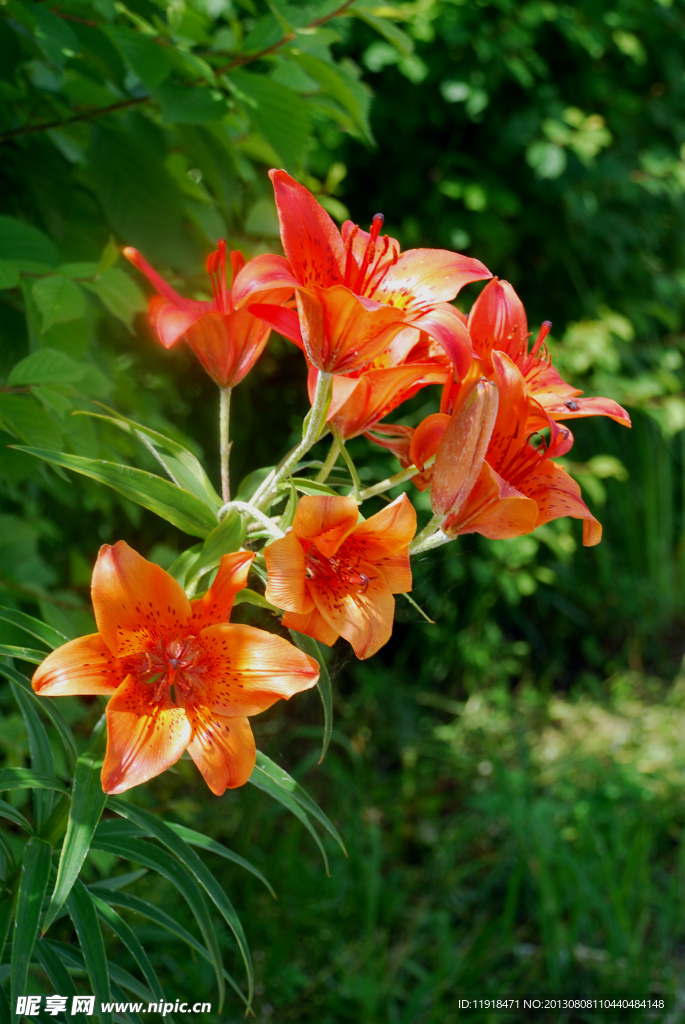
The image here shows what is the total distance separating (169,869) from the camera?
0.71 meters

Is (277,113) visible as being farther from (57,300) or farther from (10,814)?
(10,814)

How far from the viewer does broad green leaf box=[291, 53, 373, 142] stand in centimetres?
96

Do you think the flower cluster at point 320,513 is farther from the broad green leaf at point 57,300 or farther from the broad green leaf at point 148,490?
the broad green leaf at point 57,300

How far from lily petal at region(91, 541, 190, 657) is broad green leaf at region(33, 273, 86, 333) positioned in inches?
14.7

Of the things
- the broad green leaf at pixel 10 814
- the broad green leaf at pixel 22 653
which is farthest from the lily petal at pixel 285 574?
the broad green leaf at pixel 10 814

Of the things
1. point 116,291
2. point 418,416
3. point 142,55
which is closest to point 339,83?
point 142,55

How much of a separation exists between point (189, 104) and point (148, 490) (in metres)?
0.55

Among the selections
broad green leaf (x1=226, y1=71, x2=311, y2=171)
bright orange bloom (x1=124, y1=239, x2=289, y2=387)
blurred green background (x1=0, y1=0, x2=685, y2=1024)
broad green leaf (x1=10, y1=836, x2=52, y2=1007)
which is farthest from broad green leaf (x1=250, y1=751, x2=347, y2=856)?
broad green leaf (x1=226, y1=71, x2=311, y2=171)

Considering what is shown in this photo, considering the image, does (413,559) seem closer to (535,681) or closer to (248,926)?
(248,926)

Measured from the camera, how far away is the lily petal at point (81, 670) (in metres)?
0.52

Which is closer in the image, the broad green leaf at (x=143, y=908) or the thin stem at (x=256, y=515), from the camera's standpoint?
the thin stem at (x=256, y=515)

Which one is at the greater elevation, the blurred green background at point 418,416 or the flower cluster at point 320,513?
the flower cluster at point 320,513

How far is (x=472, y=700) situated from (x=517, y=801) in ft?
1.74

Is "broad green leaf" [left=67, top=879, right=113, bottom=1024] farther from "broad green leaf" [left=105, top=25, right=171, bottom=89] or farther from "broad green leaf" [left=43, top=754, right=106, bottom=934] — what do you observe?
"broad green leaf" [left=105, top=25, right=171, bottom=89]
